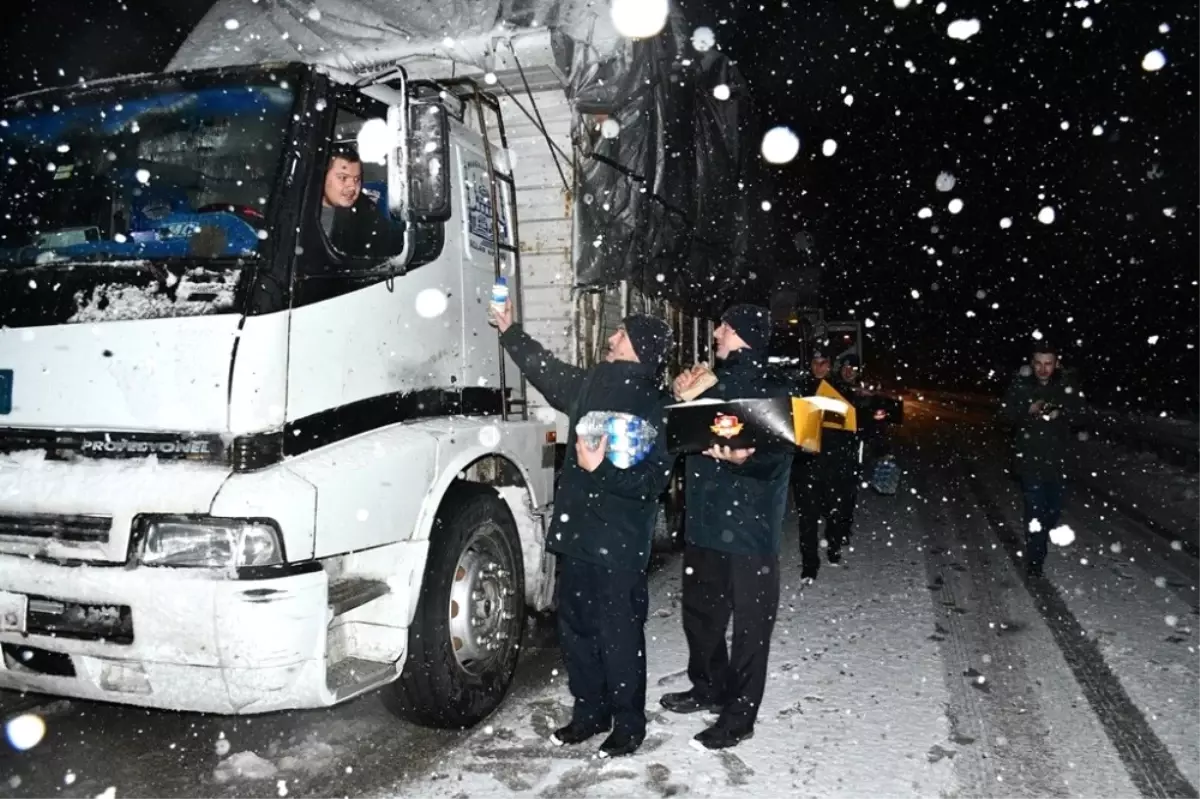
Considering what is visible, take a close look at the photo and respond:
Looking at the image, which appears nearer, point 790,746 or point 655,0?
point 790,746

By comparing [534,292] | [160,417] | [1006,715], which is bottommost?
[1006,715]

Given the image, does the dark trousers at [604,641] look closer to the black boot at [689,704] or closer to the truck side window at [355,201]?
the black boot at [689,704]

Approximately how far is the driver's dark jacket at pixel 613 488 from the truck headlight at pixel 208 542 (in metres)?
1.26

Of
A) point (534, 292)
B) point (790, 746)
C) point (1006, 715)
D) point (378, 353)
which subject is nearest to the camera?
point (378, 353)

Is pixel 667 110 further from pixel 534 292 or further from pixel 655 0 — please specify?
pixel 534 292

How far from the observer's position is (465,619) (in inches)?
150

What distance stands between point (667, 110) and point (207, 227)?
3416 millimetres

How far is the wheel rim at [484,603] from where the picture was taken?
150 inches

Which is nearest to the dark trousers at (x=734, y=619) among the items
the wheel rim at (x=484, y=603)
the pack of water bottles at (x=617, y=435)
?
the pack of water bottles at (x=617, y=435)

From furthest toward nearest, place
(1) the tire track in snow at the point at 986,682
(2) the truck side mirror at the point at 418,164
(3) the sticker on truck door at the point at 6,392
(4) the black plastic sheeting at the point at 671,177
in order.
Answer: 1. (4) the black plastic sheeting at the point at 671,177
2. (1) the tire track in snow at the point at 986,682
3. (2) the truck side mirror at the point at 418,164
4. (3) the sticker on truck door at the point at 6,392

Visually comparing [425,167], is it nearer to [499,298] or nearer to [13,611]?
[499,298]

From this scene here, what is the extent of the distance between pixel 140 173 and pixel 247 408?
131cm

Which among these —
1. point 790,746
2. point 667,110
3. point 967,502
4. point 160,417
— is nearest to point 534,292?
point 667,110

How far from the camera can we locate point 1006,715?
4156 millimetres
